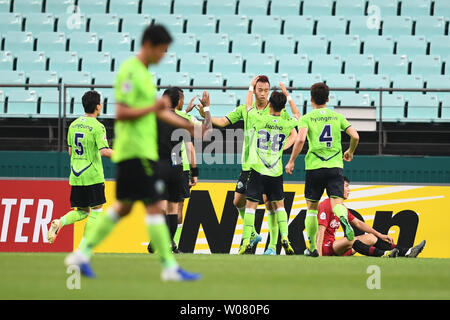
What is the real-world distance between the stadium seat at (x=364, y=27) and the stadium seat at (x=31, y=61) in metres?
7.32

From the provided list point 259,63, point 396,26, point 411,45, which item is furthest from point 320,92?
point 396,26

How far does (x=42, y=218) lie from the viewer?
13203 millimetres

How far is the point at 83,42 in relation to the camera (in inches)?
758

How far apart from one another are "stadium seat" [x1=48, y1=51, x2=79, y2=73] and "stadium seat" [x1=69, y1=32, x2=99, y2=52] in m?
0.59

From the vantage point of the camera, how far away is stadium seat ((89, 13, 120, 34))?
64.8 feet

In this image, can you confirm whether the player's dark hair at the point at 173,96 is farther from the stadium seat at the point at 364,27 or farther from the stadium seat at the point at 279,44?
the stadium seat at the point at 364,27

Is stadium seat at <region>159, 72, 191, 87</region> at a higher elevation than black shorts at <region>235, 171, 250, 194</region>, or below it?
higher

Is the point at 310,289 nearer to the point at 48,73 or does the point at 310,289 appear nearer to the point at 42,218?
the point at 42,218

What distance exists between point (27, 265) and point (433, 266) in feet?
14.6

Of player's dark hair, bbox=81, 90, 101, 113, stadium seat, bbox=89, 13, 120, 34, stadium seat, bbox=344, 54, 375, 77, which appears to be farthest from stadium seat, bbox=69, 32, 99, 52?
player's dark hair, bbox=81, 90, 101, 113

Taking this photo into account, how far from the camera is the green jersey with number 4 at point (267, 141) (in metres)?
11.1

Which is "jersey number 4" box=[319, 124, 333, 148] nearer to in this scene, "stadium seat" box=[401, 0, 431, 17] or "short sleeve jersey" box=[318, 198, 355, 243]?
"short sleeve jersey" box=[318, 198, 355, 243]
